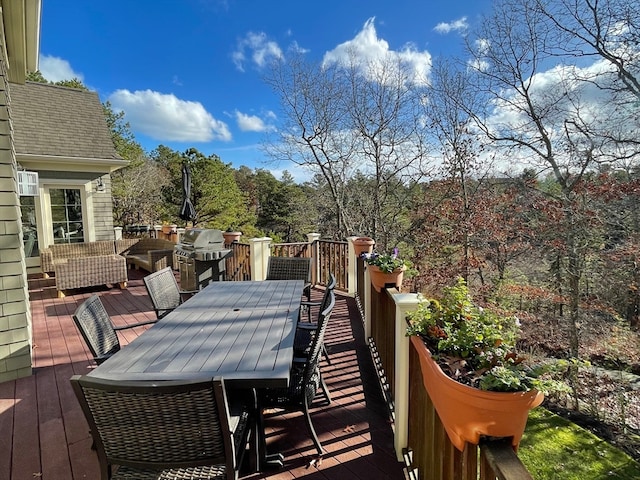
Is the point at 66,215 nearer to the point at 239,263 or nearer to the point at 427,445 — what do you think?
the point at 239,263

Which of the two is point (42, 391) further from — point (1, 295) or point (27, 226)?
point (27, 226)

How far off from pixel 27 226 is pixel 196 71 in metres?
9.00

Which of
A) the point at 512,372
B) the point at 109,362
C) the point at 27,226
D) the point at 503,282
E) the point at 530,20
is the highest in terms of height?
the point at 530,20

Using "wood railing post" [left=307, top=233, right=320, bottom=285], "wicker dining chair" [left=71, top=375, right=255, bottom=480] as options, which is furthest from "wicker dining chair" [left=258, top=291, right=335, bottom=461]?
"wood railing post" [left=307, top=233, right=320, bottom=285]

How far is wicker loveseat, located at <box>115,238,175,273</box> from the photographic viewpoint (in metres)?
7.67

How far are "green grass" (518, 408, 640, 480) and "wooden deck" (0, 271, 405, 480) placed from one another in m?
2.18

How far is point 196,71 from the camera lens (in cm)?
Answer: 1359

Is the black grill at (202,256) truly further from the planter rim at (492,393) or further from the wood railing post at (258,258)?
the planter rim at (492,393)

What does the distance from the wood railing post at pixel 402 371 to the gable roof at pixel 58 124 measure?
27.1 feet

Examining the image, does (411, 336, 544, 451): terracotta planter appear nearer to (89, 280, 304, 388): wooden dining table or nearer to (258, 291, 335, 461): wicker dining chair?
(89, 280, 304, 388): wooden dining table

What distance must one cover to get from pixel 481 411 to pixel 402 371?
1065 millimetres

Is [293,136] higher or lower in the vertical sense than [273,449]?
higher

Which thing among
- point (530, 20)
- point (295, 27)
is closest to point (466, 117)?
point (530, 20)

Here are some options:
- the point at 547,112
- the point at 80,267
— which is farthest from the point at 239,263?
the point at 547,112
